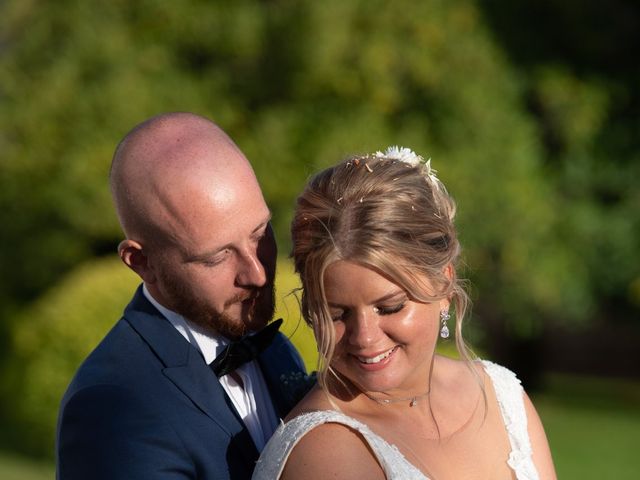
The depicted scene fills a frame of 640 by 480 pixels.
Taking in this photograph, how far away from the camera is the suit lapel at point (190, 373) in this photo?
3059 mm

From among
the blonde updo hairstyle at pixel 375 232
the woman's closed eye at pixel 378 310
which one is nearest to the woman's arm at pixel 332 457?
the blonde updo hairstyle at pixel 375 232

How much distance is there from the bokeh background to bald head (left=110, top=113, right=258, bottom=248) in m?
6.78

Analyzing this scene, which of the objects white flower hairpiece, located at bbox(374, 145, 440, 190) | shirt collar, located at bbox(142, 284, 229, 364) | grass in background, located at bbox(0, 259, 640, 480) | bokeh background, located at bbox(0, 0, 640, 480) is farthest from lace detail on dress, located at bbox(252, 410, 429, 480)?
bokeh background, located at bbox(0, 0, 640, 480)

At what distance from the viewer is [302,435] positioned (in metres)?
2.80

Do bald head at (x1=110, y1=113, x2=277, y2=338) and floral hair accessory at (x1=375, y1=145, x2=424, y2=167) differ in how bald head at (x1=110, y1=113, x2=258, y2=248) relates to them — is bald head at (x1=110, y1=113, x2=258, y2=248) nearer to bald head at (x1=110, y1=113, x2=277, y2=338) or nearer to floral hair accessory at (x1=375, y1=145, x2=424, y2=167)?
bald head at (x1=110, y1=113, x2=277, y2=338)

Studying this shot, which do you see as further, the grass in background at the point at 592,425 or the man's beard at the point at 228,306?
the grass in background at the point at 592,425

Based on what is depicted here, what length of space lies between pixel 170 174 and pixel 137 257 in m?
0.28

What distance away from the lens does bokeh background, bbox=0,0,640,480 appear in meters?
11.0

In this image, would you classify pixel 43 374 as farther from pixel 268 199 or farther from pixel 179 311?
pixel 179 311

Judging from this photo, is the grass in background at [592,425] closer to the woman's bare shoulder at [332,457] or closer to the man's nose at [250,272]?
the man's nose at [250,272]

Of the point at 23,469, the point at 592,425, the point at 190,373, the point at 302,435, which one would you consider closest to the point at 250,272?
the point at 190,373

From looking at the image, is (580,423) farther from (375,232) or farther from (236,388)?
(375,232)

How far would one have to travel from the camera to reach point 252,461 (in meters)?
3.05

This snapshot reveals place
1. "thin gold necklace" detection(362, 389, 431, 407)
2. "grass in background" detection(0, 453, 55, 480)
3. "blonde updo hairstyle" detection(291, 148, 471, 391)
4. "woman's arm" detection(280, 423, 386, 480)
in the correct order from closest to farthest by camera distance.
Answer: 1. "woman's arm" detection(280, 423, 386, 480)
2. "blonde updo hairstyle" detection(291, 148, 471, 391)
3. "thin gold necklace" detection(362, 389, 431, 407)
4. "grass in background" detection(0, 453, 55, 480)
